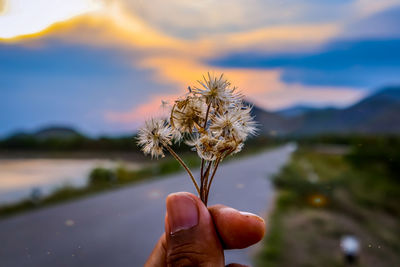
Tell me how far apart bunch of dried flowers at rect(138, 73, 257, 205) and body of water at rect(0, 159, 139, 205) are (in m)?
4.48

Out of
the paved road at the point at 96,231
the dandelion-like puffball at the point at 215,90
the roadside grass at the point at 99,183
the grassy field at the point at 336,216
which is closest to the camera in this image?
the dandelion-like puffball at the point at 215,90

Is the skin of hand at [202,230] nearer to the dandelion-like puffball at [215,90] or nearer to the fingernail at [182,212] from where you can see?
the fingernail at [182,212]

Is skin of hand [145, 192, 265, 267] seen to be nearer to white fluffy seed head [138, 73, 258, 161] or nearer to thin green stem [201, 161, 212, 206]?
thin green stem [201, 161, 212, 206]

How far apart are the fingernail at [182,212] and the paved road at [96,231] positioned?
5.81 ft

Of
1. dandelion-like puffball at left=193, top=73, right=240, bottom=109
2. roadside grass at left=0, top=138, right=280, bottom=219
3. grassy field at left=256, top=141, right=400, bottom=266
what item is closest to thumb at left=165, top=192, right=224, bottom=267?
dandelion-like puffball at left=193, top=73, right=240, bottom=109

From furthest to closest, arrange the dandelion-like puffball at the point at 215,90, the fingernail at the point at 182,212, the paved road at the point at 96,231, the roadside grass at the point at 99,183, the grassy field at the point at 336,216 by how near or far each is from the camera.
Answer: the roadside grass at the point at 99,183 → the grassy field at the point at 336,216 → the paved road at the point at 96,231 → the fingernail at the point at 182,212 → the dandelion-like puffball at the point at 215,90

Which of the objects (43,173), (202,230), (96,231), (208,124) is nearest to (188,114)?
(208,124)

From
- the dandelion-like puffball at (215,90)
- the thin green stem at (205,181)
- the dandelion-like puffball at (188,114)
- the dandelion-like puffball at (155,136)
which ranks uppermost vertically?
the dandelion-like puffball at (215,90)

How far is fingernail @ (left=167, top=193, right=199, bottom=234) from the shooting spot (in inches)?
34.2

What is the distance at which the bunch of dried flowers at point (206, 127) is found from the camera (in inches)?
29.3

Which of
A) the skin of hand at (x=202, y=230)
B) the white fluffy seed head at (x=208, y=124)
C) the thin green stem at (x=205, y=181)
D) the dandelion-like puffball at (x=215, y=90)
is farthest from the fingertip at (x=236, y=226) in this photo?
the dandelion-like puffball at (x=215, y=90)

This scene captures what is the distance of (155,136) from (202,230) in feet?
1.04

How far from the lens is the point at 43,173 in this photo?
6.68 metres

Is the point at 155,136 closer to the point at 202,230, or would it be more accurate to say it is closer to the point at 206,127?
the point at 206,127
